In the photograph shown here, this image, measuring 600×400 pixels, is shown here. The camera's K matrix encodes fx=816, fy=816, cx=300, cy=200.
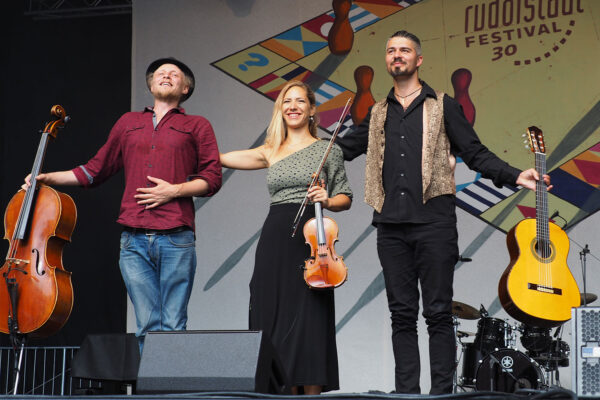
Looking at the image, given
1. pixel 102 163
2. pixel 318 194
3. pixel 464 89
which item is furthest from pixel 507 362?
pixel 102 163

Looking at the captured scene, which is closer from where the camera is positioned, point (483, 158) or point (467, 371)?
point (483, 158)

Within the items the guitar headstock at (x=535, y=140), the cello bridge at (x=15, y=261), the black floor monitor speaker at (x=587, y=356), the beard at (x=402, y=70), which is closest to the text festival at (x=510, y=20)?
the guitar headstock at (x=535, y=140)

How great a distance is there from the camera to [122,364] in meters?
3.73

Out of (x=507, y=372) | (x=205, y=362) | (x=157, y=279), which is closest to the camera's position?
(x=205, y=362)

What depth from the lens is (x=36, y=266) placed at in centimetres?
343

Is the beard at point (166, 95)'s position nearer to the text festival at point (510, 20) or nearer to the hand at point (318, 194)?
the hand at point (318, 194)

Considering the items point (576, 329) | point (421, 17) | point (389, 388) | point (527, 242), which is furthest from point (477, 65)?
point (576, 329)

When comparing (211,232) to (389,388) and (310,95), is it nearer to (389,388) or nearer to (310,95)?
(389,388)

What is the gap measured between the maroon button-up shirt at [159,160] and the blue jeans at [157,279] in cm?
8

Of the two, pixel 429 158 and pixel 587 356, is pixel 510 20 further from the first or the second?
pixel 587 356

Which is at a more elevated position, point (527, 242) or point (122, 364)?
point (527, 242)

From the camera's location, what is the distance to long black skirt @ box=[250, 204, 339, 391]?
130 inches

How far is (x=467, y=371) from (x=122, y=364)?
2437mm

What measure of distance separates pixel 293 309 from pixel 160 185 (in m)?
0.76
